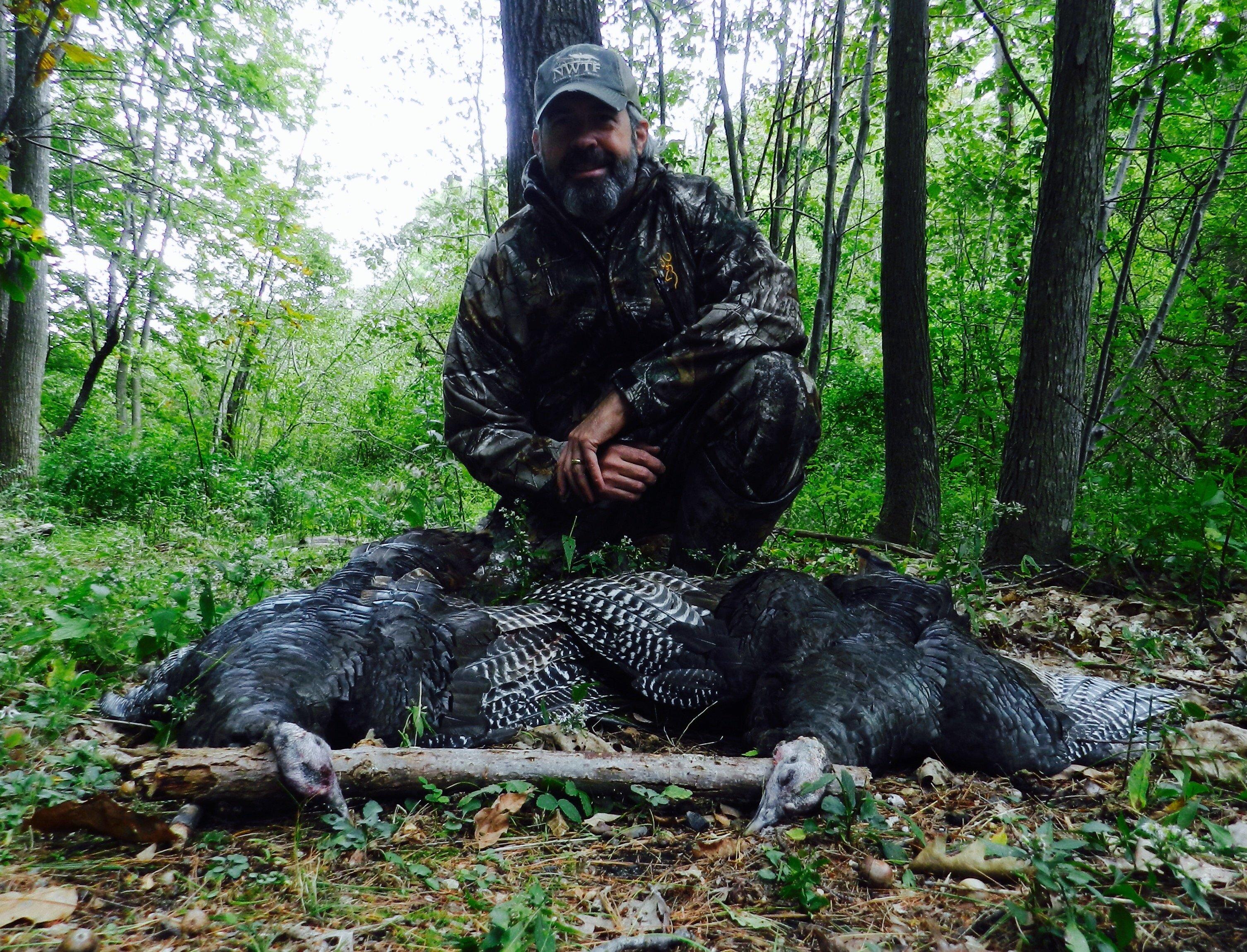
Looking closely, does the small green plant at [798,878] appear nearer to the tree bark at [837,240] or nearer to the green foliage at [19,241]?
the green foliage at [19,241]

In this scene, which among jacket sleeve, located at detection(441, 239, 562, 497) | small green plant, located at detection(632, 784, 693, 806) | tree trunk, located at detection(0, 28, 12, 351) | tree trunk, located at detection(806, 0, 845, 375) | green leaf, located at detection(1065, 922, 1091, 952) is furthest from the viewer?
tree trunk, located at detection(0, 28, 12, 351)

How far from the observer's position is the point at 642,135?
10.9ft

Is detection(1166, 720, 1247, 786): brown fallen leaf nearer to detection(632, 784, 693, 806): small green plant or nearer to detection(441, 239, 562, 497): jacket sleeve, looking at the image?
detection(632, 784, 693, 806): small green plant

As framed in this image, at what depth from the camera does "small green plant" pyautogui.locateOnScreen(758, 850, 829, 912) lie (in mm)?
1315

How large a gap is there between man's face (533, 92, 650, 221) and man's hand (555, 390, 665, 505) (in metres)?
0.86

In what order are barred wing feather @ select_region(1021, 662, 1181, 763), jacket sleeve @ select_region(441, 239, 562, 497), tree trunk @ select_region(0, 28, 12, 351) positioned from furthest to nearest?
tree trunk @ select_region(0, 28, 12, 351) < jacket sleeve @ select_region(441, 239, 562, 497) < barred wing feather @ select_region(1021, 662, 1181, 763)

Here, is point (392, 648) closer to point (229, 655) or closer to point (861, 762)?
point (229, 655)

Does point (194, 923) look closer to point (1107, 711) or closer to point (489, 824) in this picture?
point (489, 824)

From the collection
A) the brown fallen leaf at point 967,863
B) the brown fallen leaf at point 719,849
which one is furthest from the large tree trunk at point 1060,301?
the brown fallen leaf at point 719,849

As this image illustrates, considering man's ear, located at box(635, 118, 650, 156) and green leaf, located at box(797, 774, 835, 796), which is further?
man's ear, located at box(635, 118, 650, 156)

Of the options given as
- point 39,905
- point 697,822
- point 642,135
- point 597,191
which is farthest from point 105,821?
point 642,135

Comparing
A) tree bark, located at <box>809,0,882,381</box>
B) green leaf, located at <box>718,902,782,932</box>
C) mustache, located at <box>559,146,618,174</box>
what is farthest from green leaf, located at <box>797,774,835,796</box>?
tree bark, located at <box>809,0,882,381</box>

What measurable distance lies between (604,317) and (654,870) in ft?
7.83

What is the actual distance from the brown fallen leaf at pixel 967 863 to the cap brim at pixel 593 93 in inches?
114
